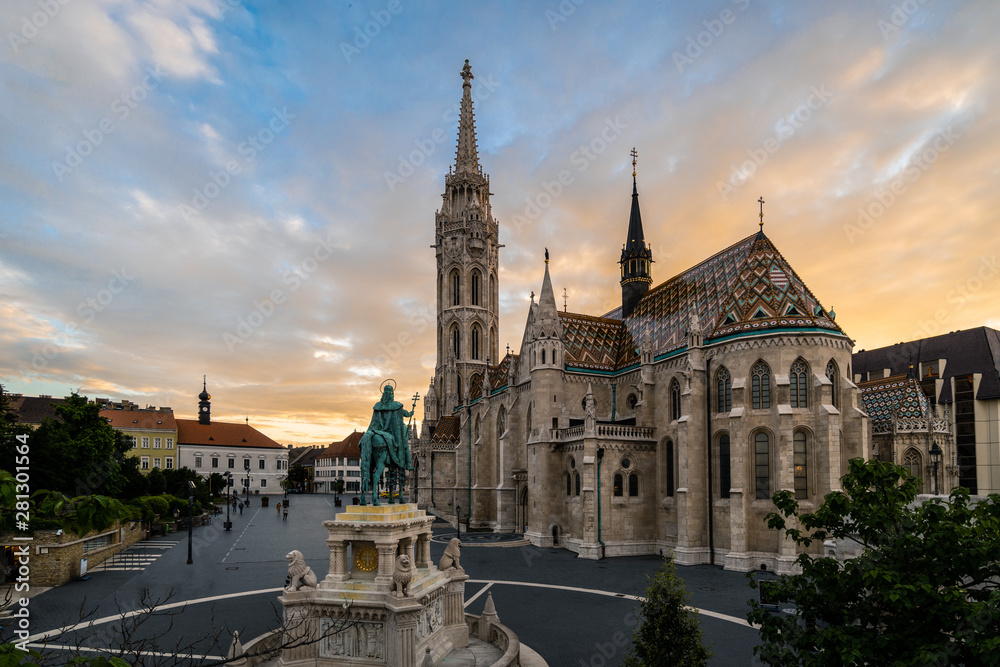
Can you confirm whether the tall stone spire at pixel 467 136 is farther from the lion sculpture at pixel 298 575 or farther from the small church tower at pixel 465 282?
the lion sculpture at pixel 298 575

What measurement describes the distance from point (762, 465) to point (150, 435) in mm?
78193

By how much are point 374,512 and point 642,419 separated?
25360 mm

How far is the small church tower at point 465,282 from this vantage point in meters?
64.1

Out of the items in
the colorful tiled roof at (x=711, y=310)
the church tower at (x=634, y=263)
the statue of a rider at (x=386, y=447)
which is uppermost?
the church tower at (x=634, y=263)

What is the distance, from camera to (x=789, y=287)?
32594mm

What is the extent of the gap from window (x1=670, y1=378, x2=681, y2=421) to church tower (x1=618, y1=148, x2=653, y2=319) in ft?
41.0

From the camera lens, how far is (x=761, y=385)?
3106cm

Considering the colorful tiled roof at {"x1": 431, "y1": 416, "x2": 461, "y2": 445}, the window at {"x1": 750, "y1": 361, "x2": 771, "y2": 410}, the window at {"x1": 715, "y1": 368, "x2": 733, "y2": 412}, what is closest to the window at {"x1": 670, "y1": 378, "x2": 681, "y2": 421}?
the window at {"x1": 715, "y1": 368, "x2": 733, "y2": 412}

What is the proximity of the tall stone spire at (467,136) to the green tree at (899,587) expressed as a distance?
61514 millimetres

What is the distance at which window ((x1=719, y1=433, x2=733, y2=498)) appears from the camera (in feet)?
104

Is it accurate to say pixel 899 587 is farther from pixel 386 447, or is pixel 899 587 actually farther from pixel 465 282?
pixel 465 282

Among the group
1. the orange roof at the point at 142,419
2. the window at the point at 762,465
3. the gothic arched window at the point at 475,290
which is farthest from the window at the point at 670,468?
the orange roof at the point at 142,419

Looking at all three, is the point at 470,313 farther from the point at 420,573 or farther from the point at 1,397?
the point at 420,573

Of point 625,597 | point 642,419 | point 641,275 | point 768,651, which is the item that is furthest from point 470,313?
point 768,651
